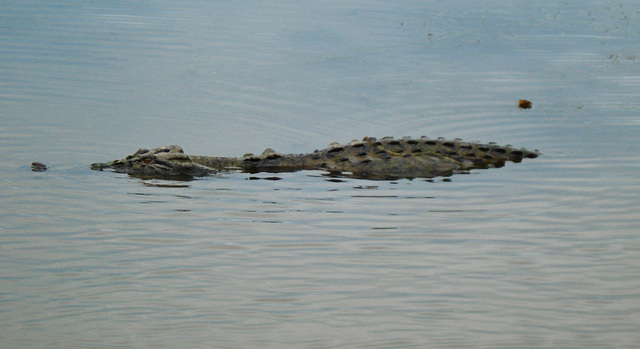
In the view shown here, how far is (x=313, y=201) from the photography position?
9.45m

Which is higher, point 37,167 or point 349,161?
point 349,161

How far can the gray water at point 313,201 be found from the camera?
6.49m

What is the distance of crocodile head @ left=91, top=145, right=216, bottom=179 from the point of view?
10.6 m

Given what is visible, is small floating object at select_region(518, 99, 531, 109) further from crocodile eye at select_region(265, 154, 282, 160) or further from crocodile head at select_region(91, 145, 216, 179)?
crocodile head at select_region(91, 145, 216, 179)

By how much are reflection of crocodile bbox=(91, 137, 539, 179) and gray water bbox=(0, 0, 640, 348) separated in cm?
30

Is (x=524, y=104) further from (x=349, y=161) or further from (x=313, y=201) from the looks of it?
(x=313, y=201)

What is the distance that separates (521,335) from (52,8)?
1826 cm

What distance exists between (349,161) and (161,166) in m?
2.13

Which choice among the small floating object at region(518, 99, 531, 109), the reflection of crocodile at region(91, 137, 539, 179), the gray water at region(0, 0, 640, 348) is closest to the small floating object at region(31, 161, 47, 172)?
the gray water at region(0, 0, 640, 348)

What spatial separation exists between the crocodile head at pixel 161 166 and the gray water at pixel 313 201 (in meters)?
0.31

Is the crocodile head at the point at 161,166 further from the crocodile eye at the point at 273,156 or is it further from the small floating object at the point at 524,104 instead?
the small floating object at the point at 524,104

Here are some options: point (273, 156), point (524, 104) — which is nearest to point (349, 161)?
point (273, 156)

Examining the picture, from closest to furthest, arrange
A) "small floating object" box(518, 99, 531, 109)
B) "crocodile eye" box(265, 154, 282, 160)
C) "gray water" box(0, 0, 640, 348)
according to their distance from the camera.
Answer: "gray water" box(0, 0, 640, 348), "crocodile eye" box(265, 154, 282, 160), "small floating object" box(518, 99, 531, 109)

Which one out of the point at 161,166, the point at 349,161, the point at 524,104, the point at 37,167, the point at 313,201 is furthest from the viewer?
the point at 524,104
